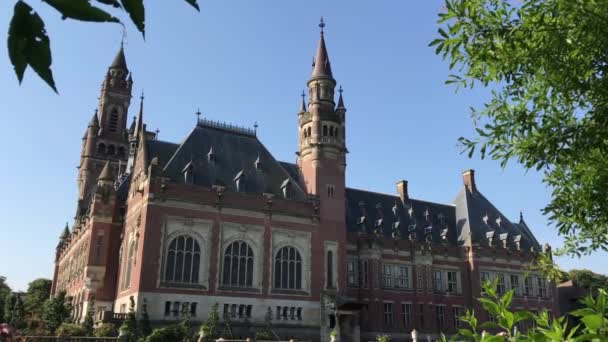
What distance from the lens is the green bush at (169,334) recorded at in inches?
1058

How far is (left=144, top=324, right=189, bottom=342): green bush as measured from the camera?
1058 inches

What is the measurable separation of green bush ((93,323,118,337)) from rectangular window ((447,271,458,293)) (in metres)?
32.4

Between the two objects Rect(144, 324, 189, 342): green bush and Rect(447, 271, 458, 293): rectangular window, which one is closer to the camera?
Rect(144, 324, 189, 342): green bush

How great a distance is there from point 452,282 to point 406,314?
6.82m

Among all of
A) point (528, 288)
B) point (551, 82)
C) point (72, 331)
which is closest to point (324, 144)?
point (72, 331)

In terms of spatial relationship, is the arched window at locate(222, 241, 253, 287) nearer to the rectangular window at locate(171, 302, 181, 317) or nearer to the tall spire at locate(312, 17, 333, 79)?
the rectangular window at locate(171, 302, 181, 317)

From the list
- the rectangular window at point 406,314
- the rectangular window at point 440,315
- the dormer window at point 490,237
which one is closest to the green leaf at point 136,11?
the rectangular window at point 406,314

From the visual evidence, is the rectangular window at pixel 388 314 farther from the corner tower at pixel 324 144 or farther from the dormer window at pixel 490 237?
the dormer window at pixel 490 237

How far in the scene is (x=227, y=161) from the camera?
41.6m

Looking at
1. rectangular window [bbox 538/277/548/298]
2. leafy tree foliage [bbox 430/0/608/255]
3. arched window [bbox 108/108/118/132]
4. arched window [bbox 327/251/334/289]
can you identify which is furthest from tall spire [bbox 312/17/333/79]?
leafy tree foliage [bbox 430/0/608/255]

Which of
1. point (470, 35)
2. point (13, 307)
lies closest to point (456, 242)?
point (13, 307)

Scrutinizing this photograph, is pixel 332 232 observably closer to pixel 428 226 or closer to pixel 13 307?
pixel 428 226

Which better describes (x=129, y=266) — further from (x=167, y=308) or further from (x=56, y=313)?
(x=56, y=313)

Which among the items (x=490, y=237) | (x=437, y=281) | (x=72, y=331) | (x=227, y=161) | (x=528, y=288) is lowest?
(x=72, y=331)
